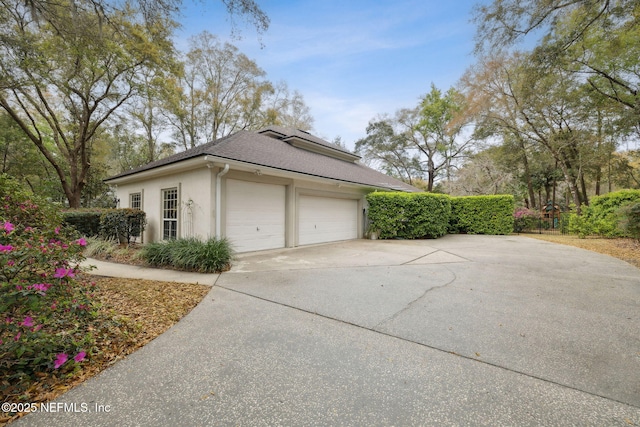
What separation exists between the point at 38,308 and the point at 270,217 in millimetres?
6651

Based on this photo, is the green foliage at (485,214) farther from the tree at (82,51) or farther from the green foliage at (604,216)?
the tree at (82,51)

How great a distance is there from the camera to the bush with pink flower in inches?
77.1

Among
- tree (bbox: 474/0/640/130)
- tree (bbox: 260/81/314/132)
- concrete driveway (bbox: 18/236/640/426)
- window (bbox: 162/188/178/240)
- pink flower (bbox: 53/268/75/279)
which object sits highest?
tree (bbox: 260/81/314/132)

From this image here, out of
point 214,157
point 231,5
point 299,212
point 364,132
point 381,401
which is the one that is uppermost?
point 364,132

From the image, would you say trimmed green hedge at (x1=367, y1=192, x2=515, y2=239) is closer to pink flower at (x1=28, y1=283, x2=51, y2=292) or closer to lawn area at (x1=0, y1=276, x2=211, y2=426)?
lawn area at (x1=0, y1=276, x2=211, y2=426)

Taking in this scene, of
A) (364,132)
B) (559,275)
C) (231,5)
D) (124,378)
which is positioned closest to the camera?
(124,378)

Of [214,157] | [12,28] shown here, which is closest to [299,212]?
[214,157]

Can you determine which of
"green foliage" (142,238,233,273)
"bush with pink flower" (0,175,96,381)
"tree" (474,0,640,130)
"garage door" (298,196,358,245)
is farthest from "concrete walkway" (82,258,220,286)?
"tree" (474,0,640,130)

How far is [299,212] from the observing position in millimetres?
9531

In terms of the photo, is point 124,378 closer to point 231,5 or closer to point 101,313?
point 101,313

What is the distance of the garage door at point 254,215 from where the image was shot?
297 inches

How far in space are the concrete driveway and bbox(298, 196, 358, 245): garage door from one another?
5.24 meters

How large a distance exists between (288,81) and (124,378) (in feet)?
78.2

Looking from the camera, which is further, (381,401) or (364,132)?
(364,132)
